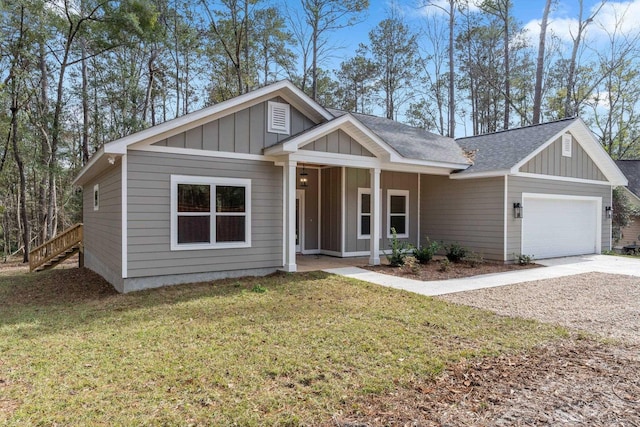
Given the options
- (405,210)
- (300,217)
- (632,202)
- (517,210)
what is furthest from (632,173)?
(300,217)

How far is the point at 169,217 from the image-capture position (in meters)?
7.67

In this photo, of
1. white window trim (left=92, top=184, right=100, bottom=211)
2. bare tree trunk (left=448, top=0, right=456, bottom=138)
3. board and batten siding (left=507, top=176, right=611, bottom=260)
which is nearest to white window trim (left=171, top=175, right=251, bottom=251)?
white window trim (left=92, top=184, right=100, bottom=211)

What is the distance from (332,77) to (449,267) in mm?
18174

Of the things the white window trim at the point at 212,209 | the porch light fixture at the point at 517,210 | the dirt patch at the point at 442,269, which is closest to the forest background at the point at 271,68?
the white window trim at the point at 212,209

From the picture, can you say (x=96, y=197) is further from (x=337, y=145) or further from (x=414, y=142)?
(x=414, y=142)

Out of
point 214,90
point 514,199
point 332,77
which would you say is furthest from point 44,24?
point 514,199

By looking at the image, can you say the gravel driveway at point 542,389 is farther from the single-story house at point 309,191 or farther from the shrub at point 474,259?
the single-story house at point 309,191

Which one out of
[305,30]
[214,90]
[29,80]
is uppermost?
[305,30]

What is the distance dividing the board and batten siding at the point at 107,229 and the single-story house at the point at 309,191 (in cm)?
5

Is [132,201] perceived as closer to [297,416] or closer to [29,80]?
[297,416]

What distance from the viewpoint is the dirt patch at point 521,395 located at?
9.66 ft

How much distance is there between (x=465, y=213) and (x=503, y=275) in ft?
10.7

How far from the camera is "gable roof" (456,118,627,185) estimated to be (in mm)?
11211

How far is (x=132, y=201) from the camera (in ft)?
23.9
